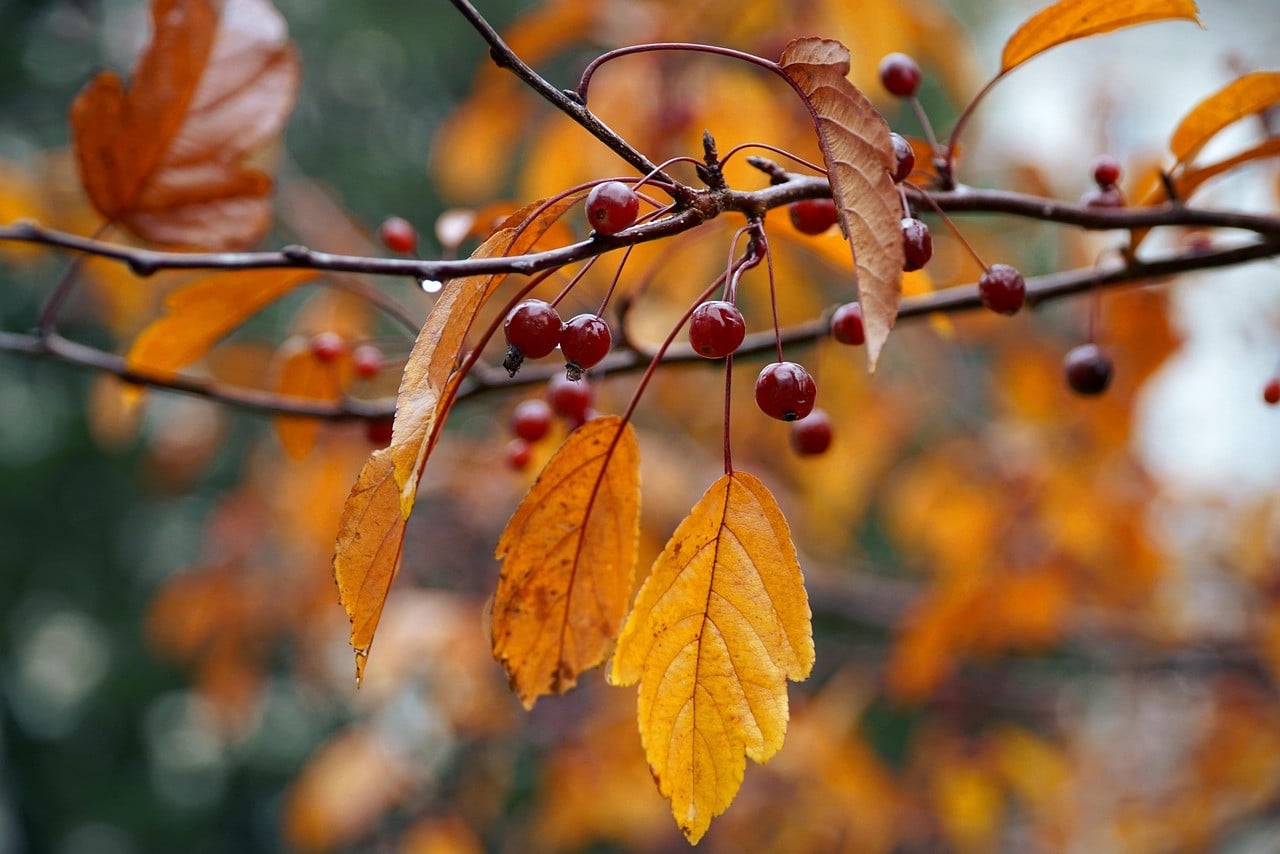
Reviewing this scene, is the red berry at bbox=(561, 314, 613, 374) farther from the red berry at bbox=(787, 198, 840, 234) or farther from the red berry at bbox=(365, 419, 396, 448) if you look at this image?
the red berry at bbox=(365, 419, 396, 448)

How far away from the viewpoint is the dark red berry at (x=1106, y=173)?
0.75 m

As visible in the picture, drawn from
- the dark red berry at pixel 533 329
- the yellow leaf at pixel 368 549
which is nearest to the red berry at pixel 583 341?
the dark red berry at pixel 533 329

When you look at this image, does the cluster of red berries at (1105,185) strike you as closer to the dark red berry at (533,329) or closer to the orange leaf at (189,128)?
the dark red berry at (533,329)

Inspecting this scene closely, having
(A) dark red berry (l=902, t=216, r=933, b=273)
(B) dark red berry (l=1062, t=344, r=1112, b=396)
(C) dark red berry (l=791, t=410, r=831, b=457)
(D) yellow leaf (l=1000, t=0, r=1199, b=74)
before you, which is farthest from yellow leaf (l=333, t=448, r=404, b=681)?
(B) dark red berry (l=1062, t=344, r=1112, b=396)

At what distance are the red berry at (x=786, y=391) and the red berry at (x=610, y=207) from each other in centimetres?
12

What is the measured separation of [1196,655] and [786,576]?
2.06m

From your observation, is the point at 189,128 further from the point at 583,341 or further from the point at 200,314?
the point at 583,341

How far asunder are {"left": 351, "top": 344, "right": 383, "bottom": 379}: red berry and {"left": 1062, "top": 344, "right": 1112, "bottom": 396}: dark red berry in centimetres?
66

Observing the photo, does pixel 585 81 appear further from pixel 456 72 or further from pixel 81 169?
pixel 456 72

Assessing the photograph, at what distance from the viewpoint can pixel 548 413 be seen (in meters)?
0.92

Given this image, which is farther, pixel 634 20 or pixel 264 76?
pixel 634 20

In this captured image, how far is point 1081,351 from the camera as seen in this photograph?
2.78 ft

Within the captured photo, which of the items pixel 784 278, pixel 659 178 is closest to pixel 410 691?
pixel 784 278

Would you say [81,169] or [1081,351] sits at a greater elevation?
[1081,351]
